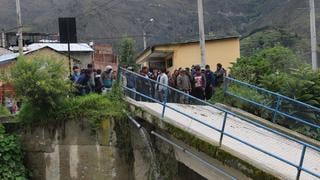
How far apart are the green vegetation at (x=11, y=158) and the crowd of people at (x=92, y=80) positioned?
7.48 ft

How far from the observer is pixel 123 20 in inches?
5246

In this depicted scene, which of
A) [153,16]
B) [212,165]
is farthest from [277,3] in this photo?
[212,165]

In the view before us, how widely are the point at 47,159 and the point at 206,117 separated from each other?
12.9 feet

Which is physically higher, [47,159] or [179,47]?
[179,47]

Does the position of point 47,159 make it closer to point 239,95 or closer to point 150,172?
point 150,172

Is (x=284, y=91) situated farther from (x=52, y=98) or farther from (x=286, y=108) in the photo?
(x=52, y=98)

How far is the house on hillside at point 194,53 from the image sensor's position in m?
31.5

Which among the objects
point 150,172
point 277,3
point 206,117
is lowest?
point 150,172

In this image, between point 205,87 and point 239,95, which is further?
point 205,87

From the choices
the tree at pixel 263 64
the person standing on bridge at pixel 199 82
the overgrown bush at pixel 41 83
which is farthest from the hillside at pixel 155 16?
the overgrown bush at pixel 41 83

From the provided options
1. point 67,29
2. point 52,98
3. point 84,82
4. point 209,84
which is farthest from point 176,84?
point 52,98

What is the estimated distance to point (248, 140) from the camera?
1245 centimetres

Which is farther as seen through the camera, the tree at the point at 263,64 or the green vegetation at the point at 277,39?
the green vegetation at the point at 277,39

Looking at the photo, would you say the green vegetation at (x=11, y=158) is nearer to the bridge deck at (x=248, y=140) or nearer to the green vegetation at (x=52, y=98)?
the green vegetation at (x=52, y=98)
